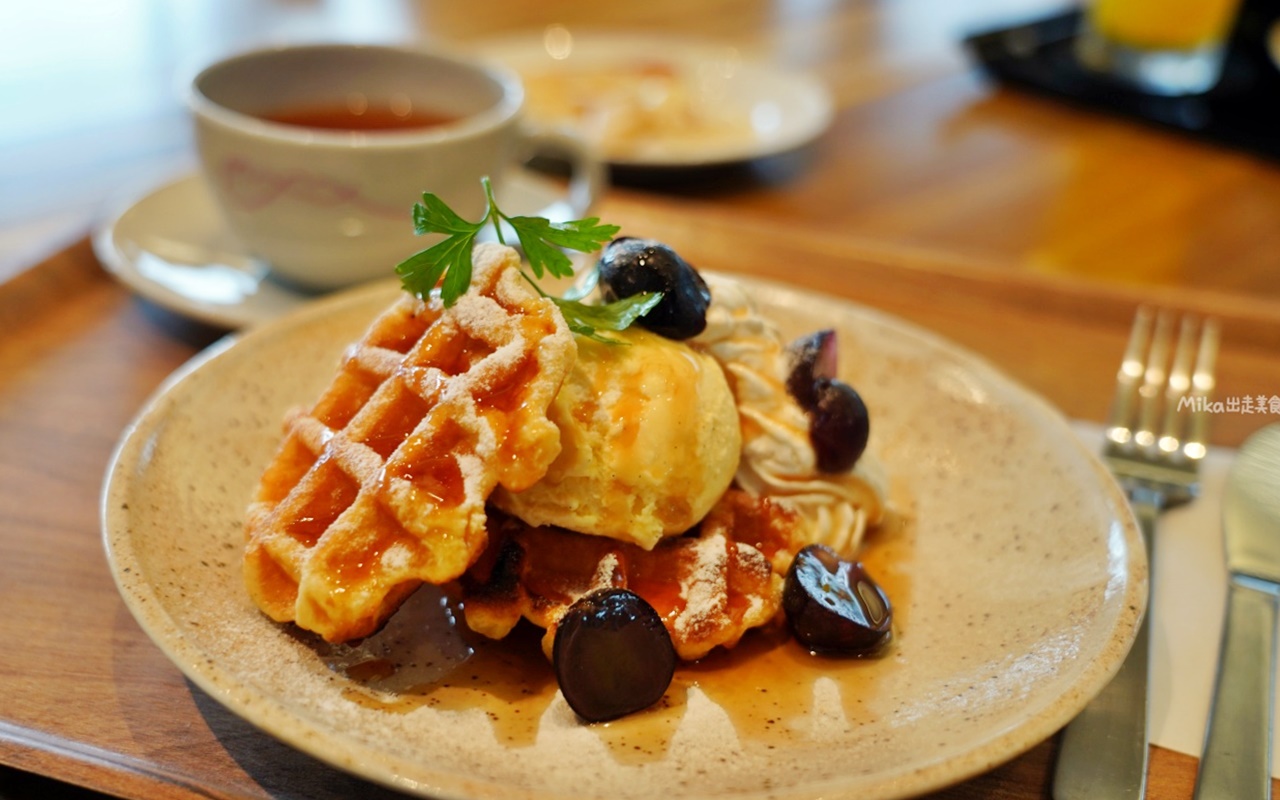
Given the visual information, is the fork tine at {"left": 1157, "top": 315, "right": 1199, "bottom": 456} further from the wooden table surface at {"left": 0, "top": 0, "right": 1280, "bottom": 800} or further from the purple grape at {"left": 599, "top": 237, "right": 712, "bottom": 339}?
the purple grape at {"left": 599, "top": 237, "right": 712, "bottom": 339}

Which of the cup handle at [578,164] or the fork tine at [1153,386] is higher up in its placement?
the cup handle at [578,164]

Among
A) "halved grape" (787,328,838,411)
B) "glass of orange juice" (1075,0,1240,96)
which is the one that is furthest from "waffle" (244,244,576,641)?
"glass of orange juice" (1075,0,1240,96)

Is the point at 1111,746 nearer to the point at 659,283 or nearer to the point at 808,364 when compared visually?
the point at 808,364

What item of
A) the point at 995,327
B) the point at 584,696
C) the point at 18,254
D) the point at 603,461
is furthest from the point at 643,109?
the point at 584,696

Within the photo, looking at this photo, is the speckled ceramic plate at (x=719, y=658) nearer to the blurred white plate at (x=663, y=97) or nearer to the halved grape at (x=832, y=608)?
the halved grape at (x=832, y=608)

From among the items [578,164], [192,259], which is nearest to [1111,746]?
[578,164]

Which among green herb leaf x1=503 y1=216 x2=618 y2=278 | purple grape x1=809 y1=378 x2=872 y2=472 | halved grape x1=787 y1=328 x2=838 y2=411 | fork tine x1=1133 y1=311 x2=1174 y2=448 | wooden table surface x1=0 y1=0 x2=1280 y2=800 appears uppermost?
green herb leaf x1=503 y1=216 x2=618 y2=278

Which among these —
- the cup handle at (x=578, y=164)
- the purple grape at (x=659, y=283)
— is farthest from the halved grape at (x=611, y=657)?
the cup handle at (x=578, y=164)
